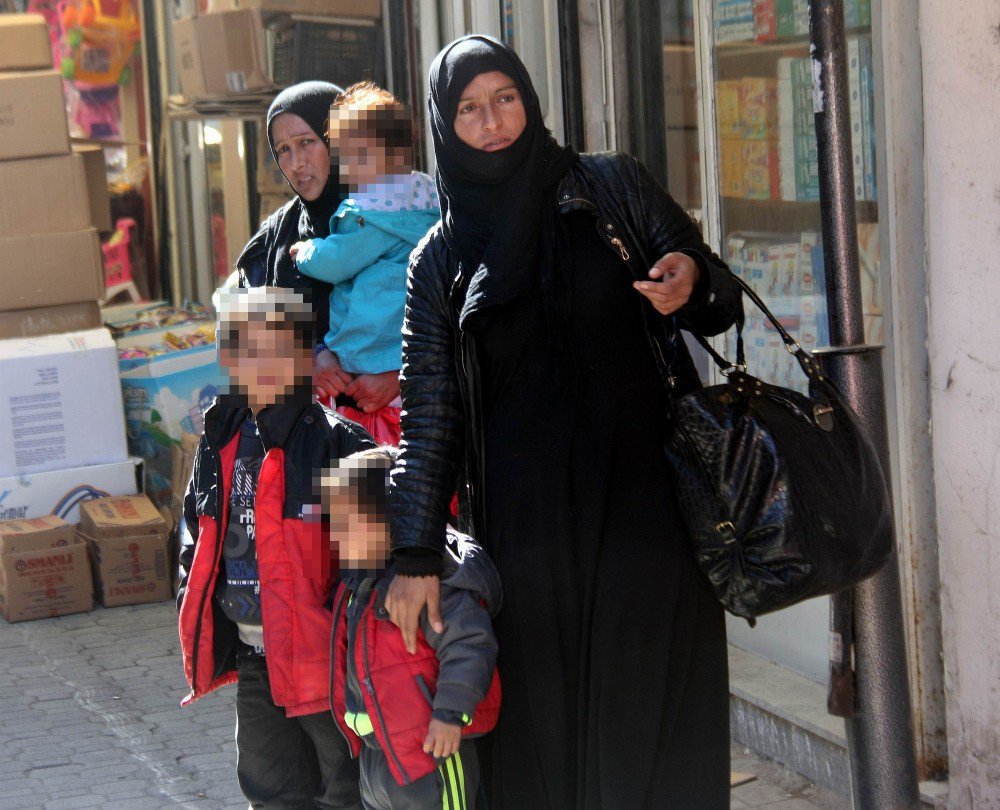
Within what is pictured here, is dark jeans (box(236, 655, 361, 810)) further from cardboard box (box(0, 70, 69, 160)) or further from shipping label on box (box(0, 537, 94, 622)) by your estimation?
cardboard box (box(0, 70, 69, 160))

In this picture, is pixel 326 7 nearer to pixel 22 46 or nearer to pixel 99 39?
pixel 22 46

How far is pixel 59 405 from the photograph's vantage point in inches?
251

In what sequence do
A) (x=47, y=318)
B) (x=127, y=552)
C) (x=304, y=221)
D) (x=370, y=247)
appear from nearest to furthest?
(x=370, y=247), (x=304, y=221), (x=127, y=552), (x=47, y=318)

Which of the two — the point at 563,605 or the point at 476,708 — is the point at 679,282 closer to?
the point at 563,605

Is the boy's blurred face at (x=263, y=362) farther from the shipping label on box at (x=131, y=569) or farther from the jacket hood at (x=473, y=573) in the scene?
the shipping label on box at (x=131, y=569)

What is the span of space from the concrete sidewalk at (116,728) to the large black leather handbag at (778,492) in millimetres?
1483

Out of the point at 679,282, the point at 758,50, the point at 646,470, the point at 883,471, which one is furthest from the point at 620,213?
the point at 758,50

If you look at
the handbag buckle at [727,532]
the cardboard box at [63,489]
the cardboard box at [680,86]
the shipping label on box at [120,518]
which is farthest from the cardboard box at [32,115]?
the handbag buckle at [727,532]

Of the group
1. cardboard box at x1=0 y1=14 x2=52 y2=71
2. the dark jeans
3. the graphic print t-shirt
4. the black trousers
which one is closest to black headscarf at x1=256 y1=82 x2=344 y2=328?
the graphic print t-shirt

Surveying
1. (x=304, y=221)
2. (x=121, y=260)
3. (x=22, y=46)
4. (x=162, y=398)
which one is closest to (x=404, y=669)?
(x=304, y=221)

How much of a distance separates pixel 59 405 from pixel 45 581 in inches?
33.4

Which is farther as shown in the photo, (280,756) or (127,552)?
(127,552)

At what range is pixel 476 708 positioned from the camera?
8.57ft

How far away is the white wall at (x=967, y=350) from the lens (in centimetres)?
295
